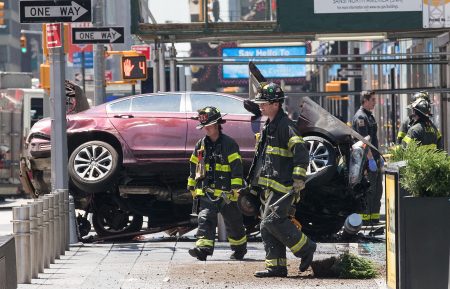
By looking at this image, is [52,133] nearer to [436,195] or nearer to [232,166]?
[232,166]

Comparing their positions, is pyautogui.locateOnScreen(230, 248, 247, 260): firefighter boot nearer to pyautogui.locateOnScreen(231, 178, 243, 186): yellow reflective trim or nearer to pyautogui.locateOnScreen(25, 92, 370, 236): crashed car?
pyautogui.locateOnScreen(231, 178, 243, 186): yellow reflective trim

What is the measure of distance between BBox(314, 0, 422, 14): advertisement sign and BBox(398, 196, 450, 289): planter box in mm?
10631

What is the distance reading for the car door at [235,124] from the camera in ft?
53.7

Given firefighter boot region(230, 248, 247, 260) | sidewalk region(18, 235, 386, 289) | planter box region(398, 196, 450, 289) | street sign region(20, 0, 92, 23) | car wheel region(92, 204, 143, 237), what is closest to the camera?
planter box region(398, 196, 450, 289)

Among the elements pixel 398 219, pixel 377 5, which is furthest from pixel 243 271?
pixel 377 5

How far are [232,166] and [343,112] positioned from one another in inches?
1389

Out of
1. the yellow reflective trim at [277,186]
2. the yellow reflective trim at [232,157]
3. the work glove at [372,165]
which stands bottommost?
the work glove at [372,165]

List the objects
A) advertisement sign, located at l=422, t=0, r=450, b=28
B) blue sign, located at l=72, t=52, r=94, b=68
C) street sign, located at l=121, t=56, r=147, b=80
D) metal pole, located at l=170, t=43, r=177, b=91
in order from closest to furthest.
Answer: advertisement sign, located at l=422, t=0, r=450, b=28 → metal pole, located at l=170, t=43, r=177, b=91 → street sign, located at l=121, t=56, r=147, b=80 → blue sign, located at l=72, t=52, r=94, b=68

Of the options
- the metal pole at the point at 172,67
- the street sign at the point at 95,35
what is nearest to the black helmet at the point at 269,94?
the street sign at the point at 95,35

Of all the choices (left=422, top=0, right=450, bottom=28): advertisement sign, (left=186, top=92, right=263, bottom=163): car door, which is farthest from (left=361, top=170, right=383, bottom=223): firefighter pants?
(left=422, top=0, right=450, bottom=28): advertisement sign

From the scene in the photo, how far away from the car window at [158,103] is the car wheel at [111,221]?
1450mm

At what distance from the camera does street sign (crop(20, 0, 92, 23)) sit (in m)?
15.1

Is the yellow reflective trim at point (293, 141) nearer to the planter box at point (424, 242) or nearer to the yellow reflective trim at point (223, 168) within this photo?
the yellow reflective trim at point (223, 168)

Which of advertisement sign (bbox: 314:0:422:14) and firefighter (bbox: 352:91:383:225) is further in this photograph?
advertisement sign (bbox: 314:0:422:14)
